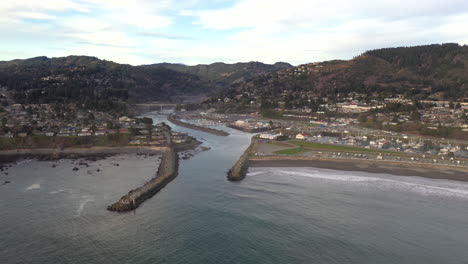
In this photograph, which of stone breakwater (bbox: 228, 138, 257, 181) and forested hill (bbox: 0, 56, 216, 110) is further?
forested hill (bbox: 0, 56, 216, 110)

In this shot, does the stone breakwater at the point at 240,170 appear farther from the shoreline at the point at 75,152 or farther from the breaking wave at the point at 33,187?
the breaking wave at the point at 33,187

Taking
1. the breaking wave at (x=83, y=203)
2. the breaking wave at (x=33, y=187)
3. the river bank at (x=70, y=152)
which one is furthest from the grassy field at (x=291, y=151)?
the breaking wave at (x=33, y=187)

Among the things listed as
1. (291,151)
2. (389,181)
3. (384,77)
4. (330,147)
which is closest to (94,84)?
(291,151)

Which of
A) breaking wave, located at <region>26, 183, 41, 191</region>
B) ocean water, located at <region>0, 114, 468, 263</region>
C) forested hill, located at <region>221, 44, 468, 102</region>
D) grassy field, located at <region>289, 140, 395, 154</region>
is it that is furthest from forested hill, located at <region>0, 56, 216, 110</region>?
ocean water, located at <region>0, 114, 468, 263</region>

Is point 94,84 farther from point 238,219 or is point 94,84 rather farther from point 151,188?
point 238,219

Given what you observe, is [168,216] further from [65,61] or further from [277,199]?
[65,61]

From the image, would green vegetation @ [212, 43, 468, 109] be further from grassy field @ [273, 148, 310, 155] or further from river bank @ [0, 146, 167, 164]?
river bank @ [0, 146, 167, 164]

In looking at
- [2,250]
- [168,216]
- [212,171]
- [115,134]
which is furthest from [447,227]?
[115,134]
